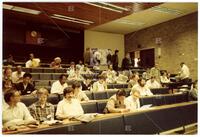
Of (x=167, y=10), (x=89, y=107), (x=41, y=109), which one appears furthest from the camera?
(x=167, y=10)

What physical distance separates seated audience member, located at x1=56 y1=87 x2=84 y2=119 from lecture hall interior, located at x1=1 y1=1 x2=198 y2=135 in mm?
13

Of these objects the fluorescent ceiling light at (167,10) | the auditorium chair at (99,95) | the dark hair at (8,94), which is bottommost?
the auditorium chair at (99,95)

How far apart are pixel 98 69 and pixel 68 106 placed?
7.06 meters

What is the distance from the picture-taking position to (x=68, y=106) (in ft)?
10.4

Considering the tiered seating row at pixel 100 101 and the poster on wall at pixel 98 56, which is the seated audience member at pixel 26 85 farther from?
the poster on wall at pixel 98 56

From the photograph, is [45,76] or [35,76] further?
[45,76]

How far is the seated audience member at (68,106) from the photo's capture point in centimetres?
311

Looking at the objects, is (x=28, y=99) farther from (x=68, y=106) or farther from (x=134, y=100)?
(x=134, y=100)

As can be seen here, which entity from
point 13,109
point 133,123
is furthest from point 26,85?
point 133,123

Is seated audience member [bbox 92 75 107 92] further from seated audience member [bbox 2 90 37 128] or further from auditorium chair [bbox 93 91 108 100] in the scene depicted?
seated audience member [bbox 2 90 37 128]

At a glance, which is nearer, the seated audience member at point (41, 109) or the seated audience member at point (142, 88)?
the seated audience member at point (41, 109)

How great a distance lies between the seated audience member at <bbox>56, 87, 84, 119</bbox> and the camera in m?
3.11

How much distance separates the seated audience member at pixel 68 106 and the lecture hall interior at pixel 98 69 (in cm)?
1

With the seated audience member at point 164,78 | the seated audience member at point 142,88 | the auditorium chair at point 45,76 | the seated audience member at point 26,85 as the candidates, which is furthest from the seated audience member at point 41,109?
the seated audience member at point 164,78
